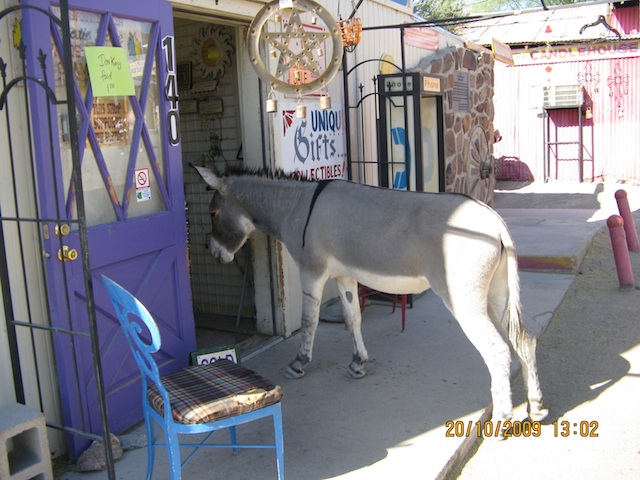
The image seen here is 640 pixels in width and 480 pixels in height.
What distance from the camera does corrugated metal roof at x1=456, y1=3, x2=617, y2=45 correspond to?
1783 centimetres

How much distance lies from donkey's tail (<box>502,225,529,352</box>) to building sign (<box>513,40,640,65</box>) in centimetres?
1512

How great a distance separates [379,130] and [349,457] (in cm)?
383

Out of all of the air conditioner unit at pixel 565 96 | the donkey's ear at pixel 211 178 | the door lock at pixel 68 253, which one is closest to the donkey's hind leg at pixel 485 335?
the donkey's ear at pixel 211 178

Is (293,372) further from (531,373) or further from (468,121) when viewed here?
(468,121)

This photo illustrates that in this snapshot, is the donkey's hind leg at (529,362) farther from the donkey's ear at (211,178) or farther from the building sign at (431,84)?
the building sign at (431,84)

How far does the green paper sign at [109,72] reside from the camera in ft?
12.1

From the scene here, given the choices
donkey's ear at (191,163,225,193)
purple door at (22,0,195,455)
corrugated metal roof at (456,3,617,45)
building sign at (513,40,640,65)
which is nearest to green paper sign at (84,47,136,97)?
purple door at (22,0,195,455)

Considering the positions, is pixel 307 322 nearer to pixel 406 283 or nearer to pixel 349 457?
pixel 406 283

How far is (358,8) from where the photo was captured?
6.89 metres

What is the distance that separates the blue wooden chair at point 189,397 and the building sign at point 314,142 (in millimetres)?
2661

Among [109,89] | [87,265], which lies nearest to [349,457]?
[87,265]

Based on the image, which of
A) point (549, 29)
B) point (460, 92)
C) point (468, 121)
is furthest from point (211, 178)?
point (549, 29)

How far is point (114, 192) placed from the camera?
13.2 feet

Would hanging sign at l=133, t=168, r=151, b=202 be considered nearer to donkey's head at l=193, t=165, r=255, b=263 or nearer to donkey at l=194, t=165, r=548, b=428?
donkey at l=194, t=165, r=548, b=428
